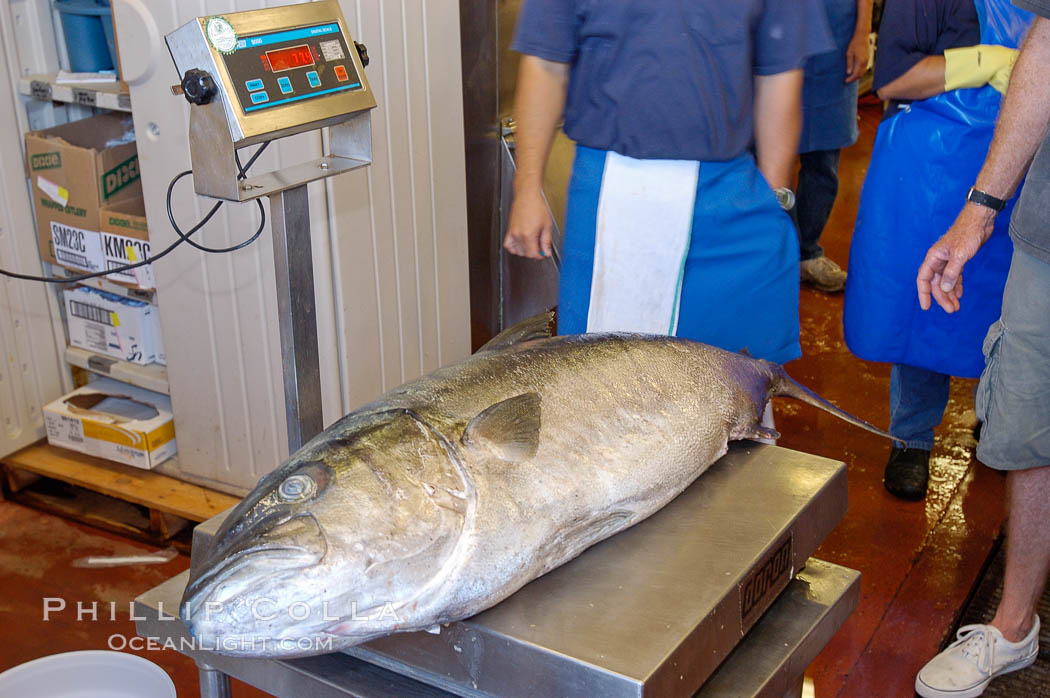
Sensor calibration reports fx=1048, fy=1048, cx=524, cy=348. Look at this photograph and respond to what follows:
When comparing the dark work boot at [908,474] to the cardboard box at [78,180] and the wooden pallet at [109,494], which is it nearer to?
the wooden pallet at [109,494]

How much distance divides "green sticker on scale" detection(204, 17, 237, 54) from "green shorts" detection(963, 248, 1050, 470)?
1490 millimetres

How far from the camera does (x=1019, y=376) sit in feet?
6.82

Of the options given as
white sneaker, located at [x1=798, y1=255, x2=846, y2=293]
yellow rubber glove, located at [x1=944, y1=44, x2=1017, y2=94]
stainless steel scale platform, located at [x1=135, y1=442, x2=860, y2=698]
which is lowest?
white sneaker, located at [x1=798, y1=255, x2=846, y2=293]

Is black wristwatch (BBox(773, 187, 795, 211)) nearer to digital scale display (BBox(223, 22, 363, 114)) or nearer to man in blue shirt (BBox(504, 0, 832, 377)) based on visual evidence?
man in blue shirt (BBox(504, 0, 832, 377))

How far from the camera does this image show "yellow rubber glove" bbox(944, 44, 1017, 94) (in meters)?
2.55

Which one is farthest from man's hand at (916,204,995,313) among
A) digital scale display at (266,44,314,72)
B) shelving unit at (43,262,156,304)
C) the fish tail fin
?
shelving unit at (43,262,156,304)

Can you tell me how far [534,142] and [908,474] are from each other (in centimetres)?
171

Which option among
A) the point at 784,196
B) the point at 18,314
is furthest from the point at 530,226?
the point at 18,314

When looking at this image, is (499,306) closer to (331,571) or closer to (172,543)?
(172,543)

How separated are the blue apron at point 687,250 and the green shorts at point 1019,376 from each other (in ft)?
1.37

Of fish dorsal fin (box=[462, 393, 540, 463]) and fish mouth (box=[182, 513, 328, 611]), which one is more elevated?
fish dorsal fin (box=[462, 393, 540, 463])

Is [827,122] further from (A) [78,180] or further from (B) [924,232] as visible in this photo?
(A) [78,180]

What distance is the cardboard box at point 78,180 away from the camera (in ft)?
9.89

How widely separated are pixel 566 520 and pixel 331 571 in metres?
0.33
